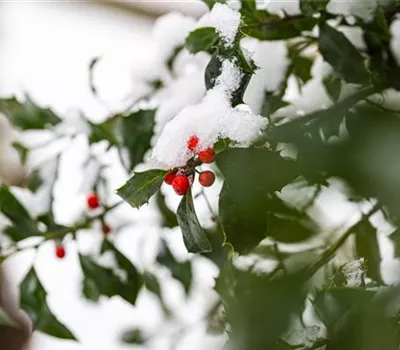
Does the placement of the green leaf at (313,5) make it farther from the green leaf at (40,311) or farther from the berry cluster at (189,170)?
the green leaf at (40,311)

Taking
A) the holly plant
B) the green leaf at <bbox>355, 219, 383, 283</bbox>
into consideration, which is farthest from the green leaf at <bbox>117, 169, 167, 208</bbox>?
the green leaf at <bbox>355, 219, 383, 283</bbox>

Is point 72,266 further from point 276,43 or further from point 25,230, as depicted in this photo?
point 276,43

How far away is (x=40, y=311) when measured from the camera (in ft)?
1.46

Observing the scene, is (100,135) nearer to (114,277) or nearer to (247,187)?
(114,277)

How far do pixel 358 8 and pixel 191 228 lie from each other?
0.52 feet

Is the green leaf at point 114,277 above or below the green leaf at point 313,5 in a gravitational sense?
below

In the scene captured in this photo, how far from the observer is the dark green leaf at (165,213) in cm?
47

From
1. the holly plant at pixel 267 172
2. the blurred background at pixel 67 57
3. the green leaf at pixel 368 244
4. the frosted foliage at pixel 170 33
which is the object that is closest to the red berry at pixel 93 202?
the holly plant at pixel 267 172

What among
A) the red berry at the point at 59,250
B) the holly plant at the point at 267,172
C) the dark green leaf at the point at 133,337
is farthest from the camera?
the dark green leaf at the point at 133,337

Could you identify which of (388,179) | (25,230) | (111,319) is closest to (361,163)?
(388,179)

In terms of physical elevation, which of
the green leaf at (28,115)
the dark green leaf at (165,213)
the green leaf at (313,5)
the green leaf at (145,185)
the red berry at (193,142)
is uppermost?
the green leaf at (313,5)

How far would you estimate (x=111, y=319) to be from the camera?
0.96 metres

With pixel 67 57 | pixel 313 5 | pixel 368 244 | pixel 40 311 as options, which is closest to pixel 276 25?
pixel 313 5

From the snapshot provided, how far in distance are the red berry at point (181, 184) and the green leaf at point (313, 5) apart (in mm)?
144
